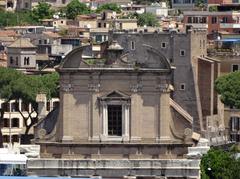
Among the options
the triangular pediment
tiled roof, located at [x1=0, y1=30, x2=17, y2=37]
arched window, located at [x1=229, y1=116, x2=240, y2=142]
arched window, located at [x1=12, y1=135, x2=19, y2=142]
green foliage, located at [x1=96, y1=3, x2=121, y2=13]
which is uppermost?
green foliage, located at [x1=96, y1=3, x2=121, y2=13]

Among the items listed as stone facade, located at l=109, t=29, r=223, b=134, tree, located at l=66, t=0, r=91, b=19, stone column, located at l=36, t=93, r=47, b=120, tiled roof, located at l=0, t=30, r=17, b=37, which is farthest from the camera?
tree, located at l=66, t=0, r=91, b=19

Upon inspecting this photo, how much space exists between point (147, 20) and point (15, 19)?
68.3ft

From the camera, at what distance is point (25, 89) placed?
9556 cm

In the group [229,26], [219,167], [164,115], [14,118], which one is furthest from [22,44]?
[164,115]

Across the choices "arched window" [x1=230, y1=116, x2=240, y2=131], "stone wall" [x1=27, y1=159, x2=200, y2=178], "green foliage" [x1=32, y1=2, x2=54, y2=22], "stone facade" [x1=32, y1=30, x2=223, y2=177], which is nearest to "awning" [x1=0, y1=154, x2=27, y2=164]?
"stone facade" [x1=32, y1=30, x2=223, y2=177]

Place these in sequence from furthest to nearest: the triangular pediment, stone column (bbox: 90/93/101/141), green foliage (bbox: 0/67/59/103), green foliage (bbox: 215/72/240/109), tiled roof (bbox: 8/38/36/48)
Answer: tiled roof (bbox: 8/38/36/48)
green foliage (bbox: 215/72/240/109)
green foliage (bbox: 0/67/59/103)
stone column (bbox: 90/93/101/141)
the triangular pediment

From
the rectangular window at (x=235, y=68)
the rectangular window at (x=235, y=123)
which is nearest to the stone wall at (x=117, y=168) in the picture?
the rectangular window at (x=235, y=123)

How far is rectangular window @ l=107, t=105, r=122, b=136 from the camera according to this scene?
5125 centimetres

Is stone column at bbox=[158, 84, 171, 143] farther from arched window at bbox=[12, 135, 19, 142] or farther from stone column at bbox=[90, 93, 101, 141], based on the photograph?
arched window at bbox=[12, 135, 19, 142]

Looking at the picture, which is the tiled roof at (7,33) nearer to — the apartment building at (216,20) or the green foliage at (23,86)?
the apartment building at (216,20)

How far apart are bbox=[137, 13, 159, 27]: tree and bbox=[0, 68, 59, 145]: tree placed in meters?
59.0

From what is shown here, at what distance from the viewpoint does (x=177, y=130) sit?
168 ft

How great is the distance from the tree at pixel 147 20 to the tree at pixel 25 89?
58970 mm

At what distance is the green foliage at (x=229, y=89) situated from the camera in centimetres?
9738
